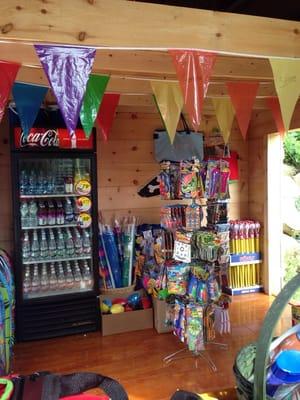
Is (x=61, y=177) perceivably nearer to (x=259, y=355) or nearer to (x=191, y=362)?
(x=191, y=362)

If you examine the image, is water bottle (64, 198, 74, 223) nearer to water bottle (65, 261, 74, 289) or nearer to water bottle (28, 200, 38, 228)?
water bottle (28, 200, 38, 228)

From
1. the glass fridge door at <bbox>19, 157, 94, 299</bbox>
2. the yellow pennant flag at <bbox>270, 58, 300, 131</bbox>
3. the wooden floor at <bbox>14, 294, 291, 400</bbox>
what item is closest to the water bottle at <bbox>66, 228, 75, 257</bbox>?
the glass fridge door at <bbox>19, 157, 94, 299</bbox>

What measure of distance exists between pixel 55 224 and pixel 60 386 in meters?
2.23

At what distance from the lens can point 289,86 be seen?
6.36 feet

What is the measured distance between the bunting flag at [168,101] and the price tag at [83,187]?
1.17m

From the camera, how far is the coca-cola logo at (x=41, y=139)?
10.0 ft

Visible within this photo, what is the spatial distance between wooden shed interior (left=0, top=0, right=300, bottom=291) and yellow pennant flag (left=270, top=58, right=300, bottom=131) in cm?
6

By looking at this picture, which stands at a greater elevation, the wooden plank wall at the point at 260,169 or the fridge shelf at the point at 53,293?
the wooden plank wall at the point at 260,169

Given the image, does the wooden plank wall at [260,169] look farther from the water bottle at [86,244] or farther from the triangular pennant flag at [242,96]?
the water bottle at [86,244]

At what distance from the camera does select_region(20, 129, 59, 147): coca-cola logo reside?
3.05 meters

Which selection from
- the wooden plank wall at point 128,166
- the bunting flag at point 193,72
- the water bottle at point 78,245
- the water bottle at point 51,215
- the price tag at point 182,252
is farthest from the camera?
the wooden plank wall at point 128,166

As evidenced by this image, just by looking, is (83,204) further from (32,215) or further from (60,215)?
(32,215)

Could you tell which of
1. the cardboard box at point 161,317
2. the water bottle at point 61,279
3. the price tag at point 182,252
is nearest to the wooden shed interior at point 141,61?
the water bottle at point 61,279

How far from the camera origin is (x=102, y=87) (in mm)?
2316
